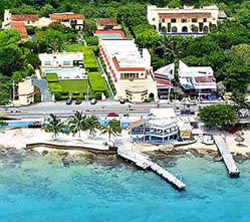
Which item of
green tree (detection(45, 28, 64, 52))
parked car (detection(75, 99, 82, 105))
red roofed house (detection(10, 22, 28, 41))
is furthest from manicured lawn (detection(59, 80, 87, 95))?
red roofed house (detection(10, 22, 28, 41))

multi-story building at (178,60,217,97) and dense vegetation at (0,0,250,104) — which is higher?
dense vegetation at (0,0,250,104)

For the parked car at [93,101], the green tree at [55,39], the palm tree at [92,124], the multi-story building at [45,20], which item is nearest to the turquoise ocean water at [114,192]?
the palm tree at [92,124]

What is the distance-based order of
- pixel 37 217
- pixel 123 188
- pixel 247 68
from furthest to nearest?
pixel 247 68 < pixel 123 188 < pixel 37 217

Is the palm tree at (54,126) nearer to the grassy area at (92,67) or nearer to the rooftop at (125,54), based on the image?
the grassy area at (92,67)

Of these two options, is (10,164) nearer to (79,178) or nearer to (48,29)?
(79,178)

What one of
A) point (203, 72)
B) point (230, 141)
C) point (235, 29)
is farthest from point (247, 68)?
point (235, 29)

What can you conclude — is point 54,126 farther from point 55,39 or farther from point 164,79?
point 55,39

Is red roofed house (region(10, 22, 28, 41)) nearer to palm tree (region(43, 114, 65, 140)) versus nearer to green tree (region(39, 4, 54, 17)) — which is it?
green tree (region(39, 4, 54, 17))

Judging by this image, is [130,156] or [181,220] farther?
[130,156]
